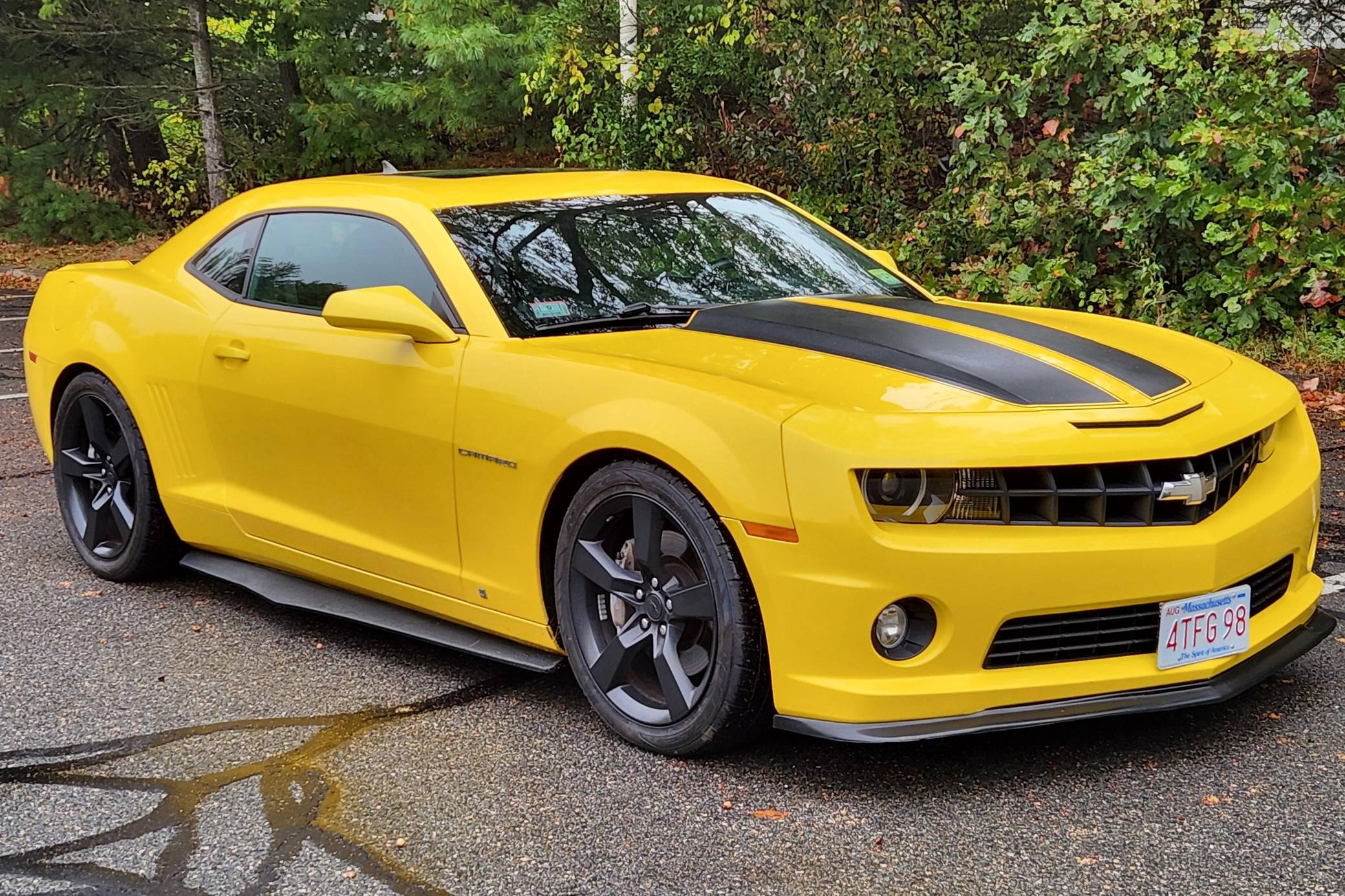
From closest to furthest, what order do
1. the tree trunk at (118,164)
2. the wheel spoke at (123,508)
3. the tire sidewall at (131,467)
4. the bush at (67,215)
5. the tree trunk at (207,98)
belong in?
the tire sidewall at (131,467) → the wheel spoke at (123,508) → the tree trunk at (207,98) → the bush at (67,215) → the tree trunk at (118,164)

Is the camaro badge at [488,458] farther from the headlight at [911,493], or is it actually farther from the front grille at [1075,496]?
the front grille at [1075,496]

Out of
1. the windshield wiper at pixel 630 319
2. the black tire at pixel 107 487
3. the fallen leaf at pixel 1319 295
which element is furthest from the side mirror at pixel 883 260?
the fallen leaf at pixel 1319 295

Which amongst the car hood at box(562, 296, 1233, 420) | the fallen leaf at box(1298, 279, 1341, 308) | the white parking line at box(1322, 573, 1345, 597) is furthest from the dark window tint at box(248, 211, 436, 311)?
the fallen leaf at box(1298, 279, 1341, 308)

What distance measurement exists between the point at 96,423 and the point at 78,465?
22cm

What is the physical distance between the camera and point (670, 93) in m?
13.4

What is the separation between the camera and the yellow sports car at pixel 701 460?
313cm

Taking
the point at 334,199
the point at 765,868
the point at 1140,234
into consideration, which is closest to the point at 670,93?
the point at 1140,234

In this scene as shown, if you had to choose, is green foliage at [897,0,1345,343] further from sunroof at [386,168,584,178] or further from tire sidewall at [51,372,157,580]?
tire sidewall at [51,372,157,580]

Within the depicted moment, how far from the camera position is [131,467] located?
5113 millimetres

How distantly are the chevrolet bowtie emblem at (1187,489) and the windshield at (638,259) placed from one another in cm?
147

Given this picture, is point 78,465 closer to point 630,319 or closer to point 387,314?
point 387,314

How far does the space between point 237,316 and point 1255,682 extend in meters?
3.26

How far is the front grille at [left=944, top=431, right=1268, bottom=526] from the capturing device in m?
3.14

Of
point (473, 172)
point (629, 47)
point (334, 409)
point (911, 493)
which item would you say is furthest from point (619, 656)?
point (629, 47)
